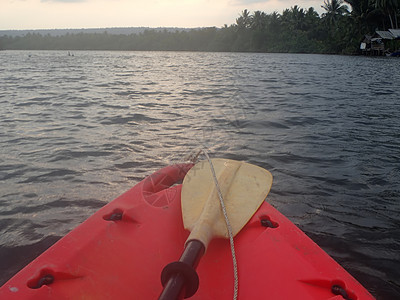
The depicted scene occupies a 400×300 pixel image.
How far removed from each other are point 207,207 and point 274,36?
81.9 m

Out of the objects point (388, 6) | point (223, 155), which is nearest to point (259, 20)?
point (388, 6)

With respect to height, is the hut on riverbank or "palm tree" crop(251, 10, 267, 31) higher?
"palm tree" crop(251, 10, 267, 31)

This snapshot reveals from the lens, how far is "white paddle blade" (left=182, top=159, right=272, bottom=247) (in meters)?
2.10

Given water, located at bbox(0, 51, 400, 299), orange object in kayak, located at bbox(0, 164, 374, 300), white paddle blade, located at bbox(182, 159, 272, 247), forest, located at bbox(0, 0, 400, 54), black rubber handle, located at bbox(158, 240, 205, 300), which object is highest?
forest, located at bbox(0, 0, 400, 54)

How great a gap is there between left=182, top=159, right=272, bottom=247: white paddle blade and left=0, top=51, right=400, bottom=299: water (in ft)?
3.19

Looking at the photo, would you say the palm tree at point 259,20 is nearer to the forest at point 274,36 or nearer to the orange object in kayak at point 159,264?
the forest at point 274,36

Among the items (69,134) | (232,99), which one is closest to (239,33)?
(232,99)

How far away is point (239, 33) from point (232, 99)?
256ft

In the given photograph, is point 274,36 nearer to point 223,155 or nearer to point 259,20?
point 259,20

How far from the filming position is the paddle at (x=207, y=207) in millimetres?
1407

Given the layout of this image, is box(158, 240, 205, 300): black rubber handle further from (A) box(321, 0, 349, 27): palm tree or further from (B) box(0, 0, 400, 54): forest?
(A) box(321, 0, 349, 27): palm tree

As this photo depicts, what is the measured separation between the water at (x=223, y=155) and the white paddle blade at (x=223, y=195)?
97 cm

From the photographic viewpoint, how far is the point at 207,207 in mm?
2262

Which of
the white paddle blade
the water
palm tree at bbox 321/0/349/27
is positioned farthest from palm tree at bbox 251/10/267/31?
the white paddle blade
